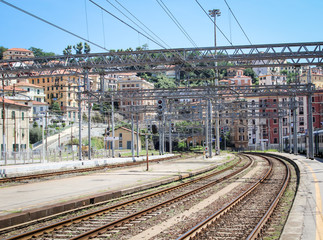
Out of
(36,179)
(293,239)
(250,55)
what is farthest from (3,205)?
(250,55)

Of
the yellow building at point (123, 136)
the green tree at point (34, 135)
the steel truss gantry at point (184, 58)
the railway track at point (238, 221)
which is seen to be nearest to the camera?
the railway track at point (238, 221)

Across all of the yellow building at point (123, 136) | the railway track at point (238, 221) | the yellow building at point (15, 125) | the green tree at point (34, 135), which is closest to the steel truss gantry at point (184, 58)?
the railway track at point (238, 221)

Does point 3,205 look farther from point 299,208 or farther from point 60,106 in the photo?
point 60,106

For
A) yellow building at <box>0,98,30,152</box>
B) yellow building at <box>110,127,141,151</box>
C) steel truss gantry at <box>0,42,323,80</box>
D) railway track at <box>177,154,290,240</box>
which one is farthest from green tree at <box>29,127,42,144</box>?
railway track at <box>177,154,290,240</box>

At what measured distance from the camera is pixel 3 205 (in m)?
12.2

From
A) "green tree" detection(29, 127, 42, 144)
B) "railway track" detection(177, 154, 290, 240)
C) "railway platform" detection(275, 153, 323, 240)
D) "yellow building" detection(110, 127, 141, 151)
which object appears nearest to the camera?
"railway platform" detection(275, 153, 323, 240)

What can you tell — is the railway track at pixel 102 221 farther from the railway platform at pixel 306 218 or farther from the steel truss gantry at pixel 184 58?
the steel truss gantry at pixel 184 58

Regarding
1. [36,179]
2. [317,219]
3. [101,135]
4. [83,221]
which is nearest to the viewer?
[317,219]

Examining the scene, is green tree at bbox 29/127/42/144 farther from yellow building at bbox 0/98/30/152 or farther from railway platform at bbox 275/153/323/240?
railway platform at bbox 275/153/323/240

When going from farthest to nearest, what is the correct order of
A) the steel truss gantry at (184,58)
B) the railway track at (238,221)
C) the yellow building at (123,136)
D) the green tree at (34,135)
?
the yellow building at (123,136) < the green tree at (34,135) < the steel truss gantry at (184,58) < the railway track at (238,221)

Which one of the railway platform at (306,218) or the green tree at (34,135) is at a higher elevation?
the green tree at (34,135)

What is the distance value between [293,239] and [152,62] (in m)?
19.2

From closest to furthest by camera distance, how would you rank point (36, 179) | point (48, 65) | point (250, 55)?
point (36, 179)
point (250, 55)
point (48, 65)

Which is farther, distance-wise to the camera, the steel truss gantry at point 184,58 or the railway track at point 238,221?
the steel truss gantry at point 184,58
